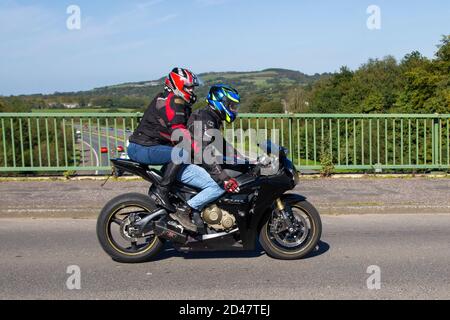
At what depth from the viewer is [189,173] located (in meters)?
6.08

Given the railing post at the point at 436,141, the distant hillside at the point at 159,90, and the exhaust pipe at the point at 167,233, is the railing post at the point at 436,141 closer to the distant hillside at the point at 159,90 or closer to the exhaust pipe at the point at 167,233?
the distant hillside at the point at 159,90

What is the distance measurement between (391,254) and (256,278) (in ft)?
6.12

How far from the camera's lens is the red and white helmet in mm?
6086

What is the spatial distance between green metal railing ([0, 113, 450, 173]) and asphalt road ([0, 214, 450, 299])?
14.9 feet

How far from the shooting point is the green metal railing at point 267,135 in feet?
40.1

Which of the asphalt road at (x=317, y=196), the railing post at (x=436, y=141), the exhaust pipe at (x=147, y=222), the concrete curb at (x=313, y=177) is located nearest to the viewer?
the exhaust pipe at (x=147, y=222)

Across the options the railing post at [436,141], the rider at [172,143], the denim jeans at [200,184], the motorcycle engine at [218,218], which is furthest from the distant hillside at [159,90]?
the railing post at [436,141]

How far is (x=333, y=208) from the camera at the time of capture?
30.3 feet

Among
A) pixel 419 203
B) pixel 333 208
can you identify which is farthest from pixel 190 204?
pixel 419 203

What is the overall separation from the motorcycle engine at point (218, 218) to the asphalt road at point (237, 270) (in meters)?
0.48

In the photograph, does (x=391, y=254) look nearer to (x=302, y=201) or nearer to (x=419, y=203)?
(x=302, y=201)

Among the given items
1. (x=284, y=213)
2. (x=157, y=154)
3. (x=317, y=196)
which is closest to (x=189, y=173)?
(x=157, y=154)

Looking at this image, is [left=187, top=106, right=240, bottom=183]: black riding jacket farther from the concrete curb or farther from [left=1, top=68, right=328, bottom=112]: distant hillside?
the concrete curb

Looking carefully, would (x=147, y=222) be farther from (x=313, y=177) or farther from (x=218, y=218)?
(x=313, y=177)
